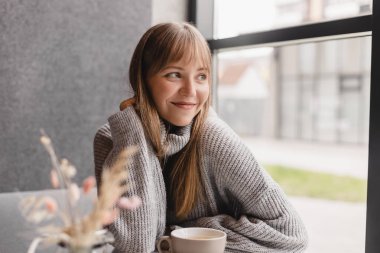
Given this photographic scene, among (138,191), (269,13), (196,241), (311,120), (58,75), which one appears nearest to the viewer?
(196,241)

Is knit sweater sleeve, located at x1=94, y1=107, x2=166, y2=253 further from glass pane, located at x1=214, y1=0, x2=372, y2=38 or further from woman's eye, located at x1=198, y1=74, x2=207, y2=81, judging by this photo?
glass pane, located at x1=214, y1=0, x2=372, y2=38

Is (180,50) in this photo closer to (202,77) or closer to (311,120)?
(202,77)

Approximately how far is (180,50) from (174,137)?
19 cm

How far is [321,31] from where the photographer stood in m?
1.19

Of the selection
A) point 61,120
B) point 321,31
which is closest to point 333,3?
point 321,31

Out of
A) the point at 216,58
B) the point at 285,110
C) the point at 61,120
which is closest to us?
the point at 61,120

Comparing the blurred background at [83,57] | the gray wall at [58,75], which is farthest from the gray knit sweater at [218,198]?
the gray wall at [58,75]

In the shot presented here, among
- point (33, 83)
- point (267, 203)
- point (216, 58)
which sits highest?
point (216, 58)

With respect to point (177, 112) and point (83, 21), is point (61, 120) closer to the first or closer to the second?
point (83, 21)

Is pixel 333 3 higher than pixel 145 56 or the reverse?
higher

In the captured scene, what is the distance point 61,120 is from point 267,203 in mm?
727

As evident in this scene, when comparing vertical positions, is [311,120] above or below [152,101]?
below

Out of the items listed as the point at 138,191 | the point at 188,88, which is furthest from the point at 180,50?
the point at 138,191

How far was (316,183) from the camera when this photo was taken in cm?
791
